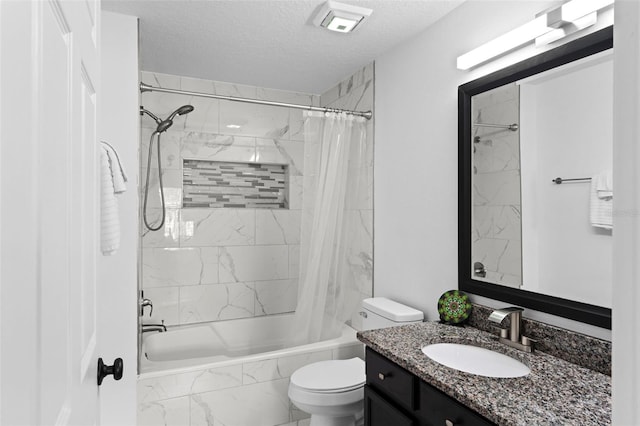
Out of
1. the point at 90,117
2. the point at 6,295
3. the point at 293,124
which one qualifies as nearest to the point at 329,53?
the point at 293,124

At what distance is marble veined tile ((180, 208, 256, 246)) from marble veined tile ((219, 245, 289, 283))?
0.09 meters

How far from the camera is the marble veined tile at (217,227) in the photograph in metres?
3.26

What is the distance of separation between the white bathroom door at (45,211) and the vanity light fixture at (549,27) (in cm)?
157

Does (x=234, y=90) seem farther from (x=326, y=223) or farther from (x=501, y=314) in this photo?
(x=501, y=314)

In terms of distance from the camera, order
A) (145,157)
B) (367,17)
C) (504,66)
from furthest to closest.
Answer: (145,157)
(367,17)
(504,66)

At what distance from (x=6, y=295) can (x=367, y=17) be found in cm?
219

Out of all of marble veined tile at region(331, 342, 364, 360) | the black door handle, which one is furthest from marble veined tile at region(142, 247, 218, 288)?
the black door handle

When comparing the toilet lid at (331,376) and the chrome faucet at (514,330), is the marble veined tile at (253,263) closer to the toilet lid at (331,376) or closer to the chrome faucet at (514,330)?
the toilet lid at (331,376)

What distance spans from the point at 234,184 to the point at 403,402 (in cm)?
244

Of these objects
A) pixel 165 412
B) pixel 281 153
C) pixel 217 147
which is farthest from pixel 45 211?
pixel 281 153

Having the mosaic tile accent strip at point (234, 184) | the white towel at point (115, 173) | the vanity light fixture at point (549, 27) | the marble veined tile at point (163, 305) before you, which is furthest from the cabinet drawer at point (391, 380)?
the mosaic tile accent strip at point (234, 184)

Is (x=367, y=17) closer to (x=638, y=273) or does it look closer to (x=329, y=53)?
(x=329, y=53)

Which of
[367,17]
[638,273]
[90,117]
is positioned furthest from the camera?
[367,17]

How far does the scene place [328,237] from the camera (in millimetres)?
2725
